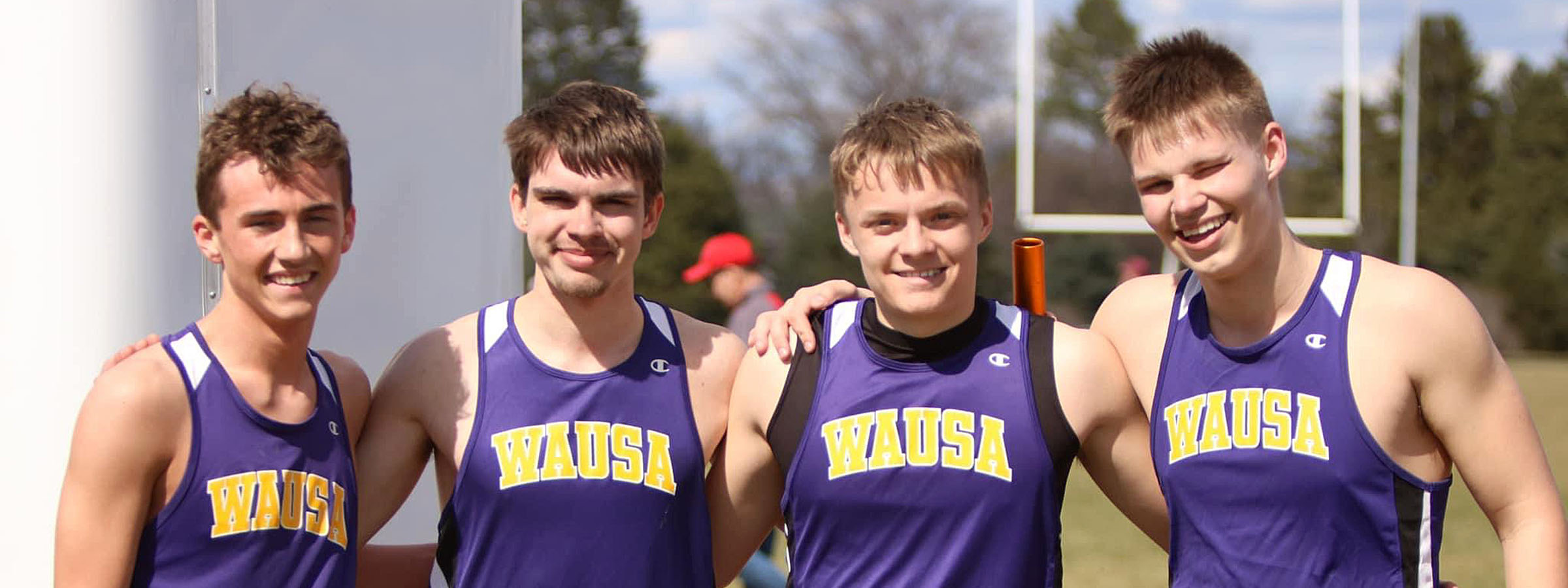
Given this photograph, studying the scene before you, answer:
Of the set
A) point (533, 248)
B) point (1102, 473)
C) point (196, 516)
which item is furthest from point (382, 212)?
point (1102, 473)

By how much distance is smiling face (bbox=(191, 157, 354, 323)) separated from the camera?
2744mm

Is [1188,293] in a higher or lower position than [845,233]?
lower

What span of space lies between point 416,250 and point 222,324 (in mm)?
1001

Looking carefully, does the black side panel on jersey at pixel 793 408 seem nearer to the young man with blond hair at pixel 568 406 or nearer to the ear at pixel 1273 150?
the young man with blond hair at pixel 568 406

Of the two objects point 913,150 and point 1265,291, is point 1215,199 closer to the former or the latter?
point 1265,291

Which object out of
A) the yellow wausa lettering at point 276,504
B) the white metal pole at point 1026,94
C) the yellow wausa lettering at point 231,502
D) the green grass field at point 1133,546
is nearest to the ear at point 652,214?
the yellow wausa lettering at point 276,504

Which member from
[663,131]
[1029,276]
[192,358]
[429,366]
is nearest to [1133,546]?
[1029,276]

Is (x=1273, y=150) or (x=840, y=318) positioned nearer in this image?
(x=1273, y=150)

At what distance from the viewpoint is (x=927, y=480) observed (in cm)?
291

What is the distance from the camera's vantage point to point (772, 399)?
3.04 m

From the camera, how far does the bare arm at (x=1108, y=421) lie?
2980 millimetres

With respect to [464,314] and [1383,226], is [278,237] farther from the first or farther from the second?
[1383,226]

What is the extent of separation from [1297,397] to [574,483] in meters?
1.47

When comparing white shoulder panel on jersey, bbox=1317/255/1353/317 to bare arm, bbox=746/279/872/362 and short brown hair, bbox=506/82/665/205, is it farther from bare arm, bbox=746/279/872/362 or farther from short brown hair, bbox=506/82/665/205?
short brown hair, bbox=506/82/665/205
